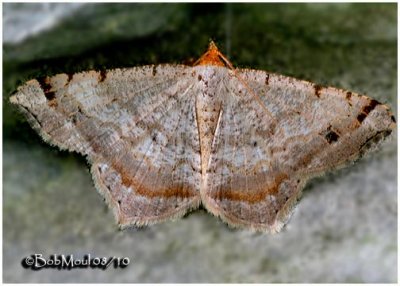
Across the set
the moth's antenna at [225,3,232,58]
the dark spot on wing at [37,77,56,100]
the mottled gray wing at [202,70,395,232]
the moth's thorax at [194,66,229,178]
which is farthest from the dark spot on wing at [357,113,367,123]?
the moth's antenna at [225,3,232,58]

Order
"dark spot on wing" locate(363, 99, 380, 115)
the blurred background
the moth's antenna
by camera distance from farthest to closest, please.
Answer: the moth's antenna → the blurred background → "dark spot on wing" locate(363, 99, 380, 115)

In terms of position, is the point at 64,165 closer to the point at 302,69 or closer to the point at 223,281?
the point at 223,281

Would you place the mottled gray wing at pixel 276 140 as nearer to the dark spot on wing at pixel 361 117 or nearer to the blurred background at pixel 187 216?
the dark spot on wing at pixel 361 117

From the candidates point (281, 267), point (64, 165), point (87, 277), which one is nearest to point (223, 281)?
point (281, 267)

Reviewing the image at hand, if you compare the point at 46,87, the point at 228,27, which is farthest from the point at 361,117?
the point at 228,27

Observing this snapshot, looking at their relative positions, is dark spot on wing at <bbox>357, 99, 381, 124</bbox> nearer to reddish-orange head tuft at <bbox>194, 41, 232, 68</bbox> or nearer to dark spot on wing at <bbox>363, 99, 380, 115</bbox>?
dark spot on wing at <bbox>363, 99, 380, 115</bbox>

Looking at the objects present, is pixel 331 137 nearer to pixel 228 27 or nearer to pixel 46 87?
pixel 46 87

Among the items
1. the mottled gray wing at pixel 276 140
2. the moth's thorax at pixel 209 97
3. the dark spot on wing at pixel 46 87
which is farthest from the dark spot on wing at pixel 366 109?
the dark spot on wing at pixel 46 87
